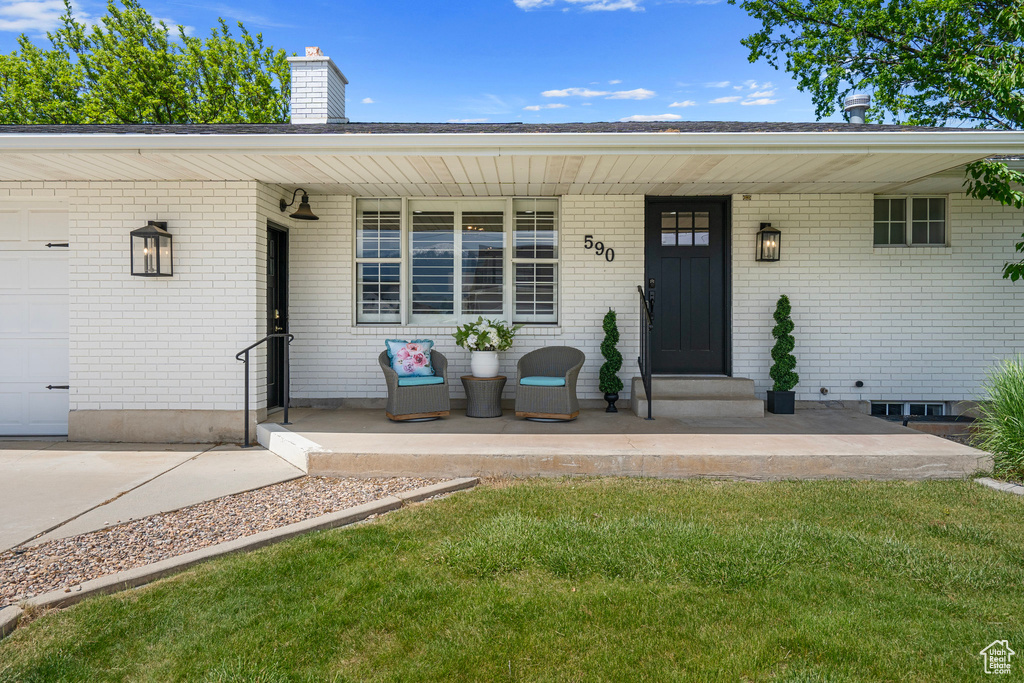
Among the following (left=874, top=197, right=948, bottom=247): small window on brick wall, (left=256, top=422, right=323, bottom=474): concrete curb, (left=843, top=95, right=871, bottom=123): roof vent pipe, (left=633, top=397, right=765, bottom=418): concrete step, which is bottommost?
(left=256, top=422, right=323, bottom=474): concrete curb

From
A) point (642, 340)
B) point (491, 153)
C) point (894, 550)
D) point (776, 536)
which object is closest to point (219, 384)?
point (491, 153)

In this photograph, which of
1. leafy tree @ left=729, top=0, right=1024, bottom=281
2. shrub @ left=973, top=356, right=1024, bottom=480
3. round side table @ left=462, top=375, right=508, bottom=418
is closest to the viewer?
shrub @ left=973, top=356, right=1024, bottom=480

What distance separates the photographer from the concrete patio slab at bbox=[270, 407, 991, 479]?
425 centimetres

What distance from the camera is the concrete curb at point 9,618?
7.27 ft

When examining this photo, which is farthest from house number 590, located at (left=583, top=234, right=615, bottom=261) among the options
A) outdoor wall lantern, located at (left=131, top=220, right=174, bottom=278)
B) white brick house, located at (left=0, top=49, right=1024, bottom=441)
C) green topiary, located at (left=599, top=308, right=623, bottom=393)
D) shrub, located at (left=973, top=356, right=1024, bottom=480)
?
outdoor wall lantern, located at (left=131, top=220, right=174, bottom=278)

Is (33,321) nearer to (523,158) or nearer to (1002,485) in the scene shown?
(523,158)

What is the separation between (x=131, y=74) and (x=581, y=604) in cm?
2084

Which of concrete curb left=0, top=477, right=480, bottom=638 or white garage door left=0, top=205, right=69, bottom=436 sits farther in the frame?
white garage door left=0, top=205, right=69, bottom=436

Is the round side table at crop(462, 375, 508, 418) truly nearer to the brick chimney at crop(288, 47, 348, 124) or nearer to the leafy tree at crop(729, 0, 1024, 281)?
Result: the brick chimney at crop(288, 47, 348, 124)

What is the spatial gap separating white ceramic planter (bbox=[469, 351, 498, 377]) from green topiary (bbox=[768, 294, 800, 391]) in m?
2.85

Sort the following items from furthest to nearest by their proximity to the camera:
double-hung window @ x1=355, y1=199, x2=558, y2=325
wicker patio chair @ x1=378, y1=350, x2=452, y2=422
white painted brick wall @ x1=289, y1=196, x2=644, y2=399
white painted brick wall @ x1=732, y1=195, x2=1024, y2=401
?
double-hung window @ x1=355, y1=199, x2=558, y2=325, white painted brick wall @ x1=289, y1=196, x2=644, y2=399, white painted brick wall @ x1=732, y1=195, x2=1024, y2=401, wicker patio chair @ x1=378, y1=350, x2=452, y2=422

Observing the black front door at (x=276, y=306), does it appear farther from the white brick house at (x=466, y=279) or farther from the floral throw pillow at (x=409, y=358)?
the floral throw pillow at (x=409, y=358)

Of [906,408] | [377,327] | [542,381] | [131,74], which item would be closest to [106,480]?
[377,327]

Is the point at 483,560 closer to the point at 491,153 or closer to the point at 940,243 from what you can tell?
the point at 491,153
